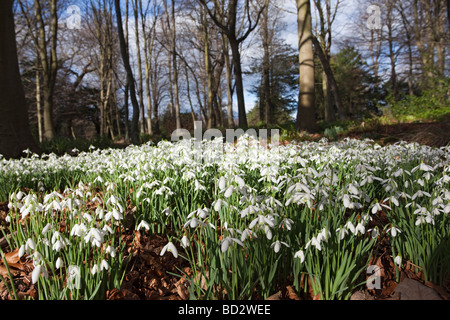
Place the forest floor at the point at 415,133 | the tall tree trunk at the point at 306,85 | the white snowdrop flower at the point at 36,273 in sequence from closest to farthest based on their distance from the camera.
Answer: the white snowdrop flower at the point at 36,273, the forest floor at the point at 415,133, the tall tree trunk at the point at 306,85

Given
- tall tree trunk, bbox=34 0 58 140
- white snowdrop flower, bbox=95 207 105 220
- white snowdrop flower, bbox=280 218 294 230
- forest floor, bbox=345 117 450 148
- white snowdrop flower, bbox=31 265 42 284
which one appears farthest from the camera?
tall tree trunk, bbox=34 0 58 140

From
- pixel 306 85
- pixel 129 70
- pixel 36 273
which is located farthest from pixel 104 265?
pixel 129 70

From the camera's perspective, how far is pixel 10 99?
6043mm

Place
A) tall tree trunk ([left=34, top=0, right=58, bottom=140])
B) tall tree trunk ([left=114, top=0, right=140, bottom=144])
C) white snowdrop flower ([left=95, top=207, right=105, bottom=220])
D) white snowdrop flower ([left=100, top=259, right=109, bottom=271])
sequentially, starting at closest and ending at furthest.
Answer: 1. white snowdrop flower ([left=100, top=259, right=109, bottom=271])
2. white snowdrop flower ([left=95, top=207, right=105, bottom=220])
3. tall tree trunk ([left=114, top=0, right=140, bottom=144])
4. tall tree trunk ([left=34, top=0, right=58, bottom=140])

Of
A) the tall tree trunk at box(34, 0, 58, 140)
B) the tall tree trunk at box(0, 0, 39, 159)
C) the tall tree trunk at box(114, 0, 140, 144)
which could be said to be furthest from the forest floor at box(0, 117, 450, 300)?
the tall tree trunk at box(34, 0, 58, 140)

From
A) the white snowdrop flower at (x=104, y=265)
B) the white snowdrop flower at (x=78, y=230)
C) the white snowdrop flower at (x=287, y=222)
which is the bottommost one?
the white snowdrop flower at (x=104, y=265)

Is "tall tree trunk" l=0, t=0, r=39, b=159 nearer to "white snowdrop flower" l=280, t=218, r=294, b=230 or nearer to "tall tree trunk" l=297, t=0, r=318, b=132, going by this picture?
"white snowdrop flower" l=280, t=218, r=294, b=230

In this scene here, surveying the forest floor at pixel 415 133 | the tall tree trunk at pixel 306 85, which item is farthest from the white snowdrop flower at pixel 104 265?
the tall tree trunk at pixel 306 85

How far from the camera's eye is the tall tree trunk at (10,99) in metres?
5.93

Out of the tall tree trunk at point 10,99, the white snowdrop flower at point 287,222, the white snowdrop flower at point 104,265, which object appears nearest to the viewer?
the white snowdrop flower at point 104,265

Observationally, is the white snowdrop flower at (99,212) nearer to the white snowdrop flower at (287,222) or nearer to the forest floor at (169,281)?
the forest floor at (169,281)

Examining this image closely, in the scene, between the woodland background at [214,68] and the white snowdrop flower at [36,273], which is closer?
the white snowdrop flower at [36,273]

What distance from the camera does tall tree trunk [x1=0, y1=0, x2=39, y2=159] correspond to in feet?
19.5
